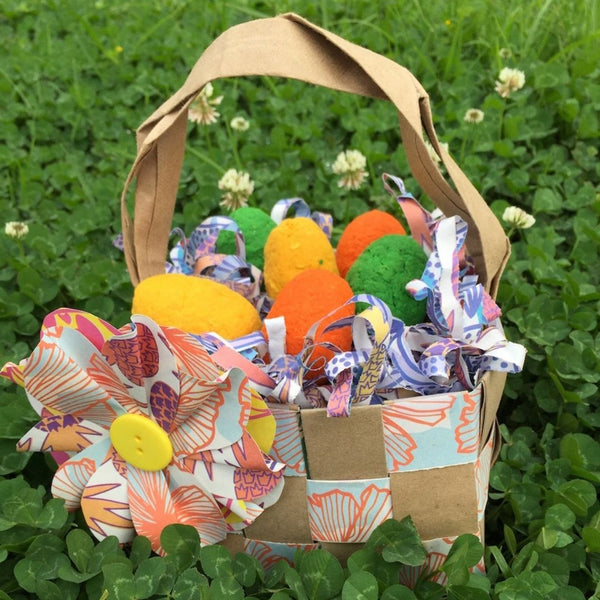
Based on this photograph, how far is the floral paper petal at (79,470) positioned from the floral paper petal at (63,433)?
17mm

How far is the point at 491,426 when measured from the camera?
1.14m

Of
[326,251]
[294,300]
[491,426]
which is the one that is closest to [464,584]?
[491,426]

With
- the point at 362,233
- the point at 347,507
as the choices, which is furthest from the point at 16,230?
the point at 347,507

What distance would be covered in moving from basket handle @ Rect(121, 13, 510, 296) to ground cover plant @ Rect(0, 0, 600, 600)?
0.37m

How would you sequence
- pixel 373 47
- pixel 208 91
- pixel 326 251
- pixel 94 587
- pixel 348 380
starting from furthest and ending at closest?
pixel 373 47 < pixel 208 91 < pixel 326 251 < pixel 94 587 < pixel 348 380

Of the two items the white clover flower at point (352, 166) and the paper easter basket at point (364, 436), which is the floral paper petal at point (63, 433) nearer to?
the paper easter basket at point (364, 436)

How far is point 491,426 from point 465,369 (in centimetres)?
17

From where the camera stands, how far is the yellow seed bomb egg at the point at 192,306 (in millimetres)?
1084

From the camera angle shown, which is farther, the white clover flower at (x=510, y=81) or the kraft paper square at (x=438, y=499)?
the white clover flower at (x=510, y=81)

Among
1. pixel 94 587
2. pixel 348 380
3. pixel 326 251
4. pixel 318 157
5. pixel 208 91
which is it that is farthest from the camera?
pixel 318 157

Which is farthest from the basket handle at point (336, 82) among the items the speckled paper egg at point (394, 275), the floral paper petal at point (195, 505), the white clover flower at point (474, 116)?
the white clover flower at point (474, 116)

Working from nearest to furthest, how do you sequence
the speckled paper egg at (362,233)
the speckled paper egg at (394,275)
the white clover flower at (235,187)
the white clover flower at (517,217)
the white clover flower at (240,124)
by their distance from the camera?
1. the speckled paper egg at (394,275)
2. the speckled paper egg at (362,233)
3. the white clover flower at (517,217)
4. the white clover flower at (235,187)
5. the white clover flower at (240,124)

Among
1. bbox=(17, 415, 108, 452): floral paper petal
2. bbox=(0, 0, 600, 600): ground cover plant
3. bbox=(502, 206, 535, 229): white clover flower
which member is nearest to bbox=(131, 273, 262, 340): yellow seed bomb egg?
bbox=(17, 415, 108, 452): floral paper petal

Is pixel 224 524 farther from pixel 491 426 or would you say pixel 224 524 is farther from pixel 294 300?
pixel 491 426
